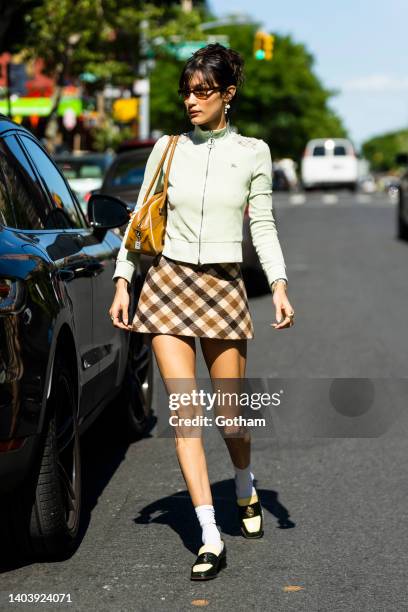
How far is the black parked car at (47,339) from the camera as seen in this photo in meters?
4.25

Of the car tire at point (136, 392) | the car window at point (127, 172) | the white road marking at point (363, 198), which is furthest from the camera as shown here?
the white road marking at point (363, 198)

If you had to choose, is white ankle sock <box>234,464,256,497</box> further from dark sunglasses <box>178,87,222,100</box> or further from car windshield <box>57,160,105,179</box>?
car windshield <box>57,160,105,179</box>

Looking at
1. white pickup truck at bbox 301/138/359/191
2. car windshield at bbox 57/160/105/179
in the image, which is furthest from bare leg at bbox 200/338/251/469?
white pickup truck at bbox 301/138/359/191

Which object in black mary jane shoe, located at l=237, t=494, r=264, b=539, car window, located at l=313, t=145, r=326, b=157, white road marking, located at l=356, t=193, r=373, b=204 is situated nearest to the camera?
black mary jane shoe, located at l=237, t=494, r=264, b=539

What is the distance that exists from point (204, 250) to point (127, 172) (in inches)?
420

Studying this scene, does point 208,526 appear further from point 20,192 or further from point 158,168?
point 20,192

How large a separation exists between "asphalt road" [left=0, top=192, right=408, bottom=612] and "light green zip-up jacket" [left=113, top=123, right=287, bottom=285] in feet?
2.00

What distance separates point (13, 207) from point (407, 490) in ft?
7.39

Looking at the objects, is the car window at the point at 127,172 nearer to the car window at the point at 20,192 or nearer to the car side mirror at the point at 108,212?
the car side mirror at the point at 108,212

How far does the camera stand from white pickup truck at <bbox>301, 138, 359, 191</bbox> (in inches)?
2302

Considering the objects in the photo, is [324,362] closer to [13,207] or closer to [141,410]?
[141,410]

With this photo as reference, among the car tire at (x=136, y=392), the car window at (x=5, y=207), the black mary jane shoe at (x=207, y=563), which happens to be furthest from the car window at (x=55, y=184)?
the black mary jane shoe at (x=207, y=563)

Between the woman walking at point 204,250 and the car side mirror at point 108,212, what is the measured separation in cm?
129

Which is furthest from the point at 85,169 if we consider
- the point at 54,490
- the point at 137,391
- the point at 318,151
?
the point at 318,151
